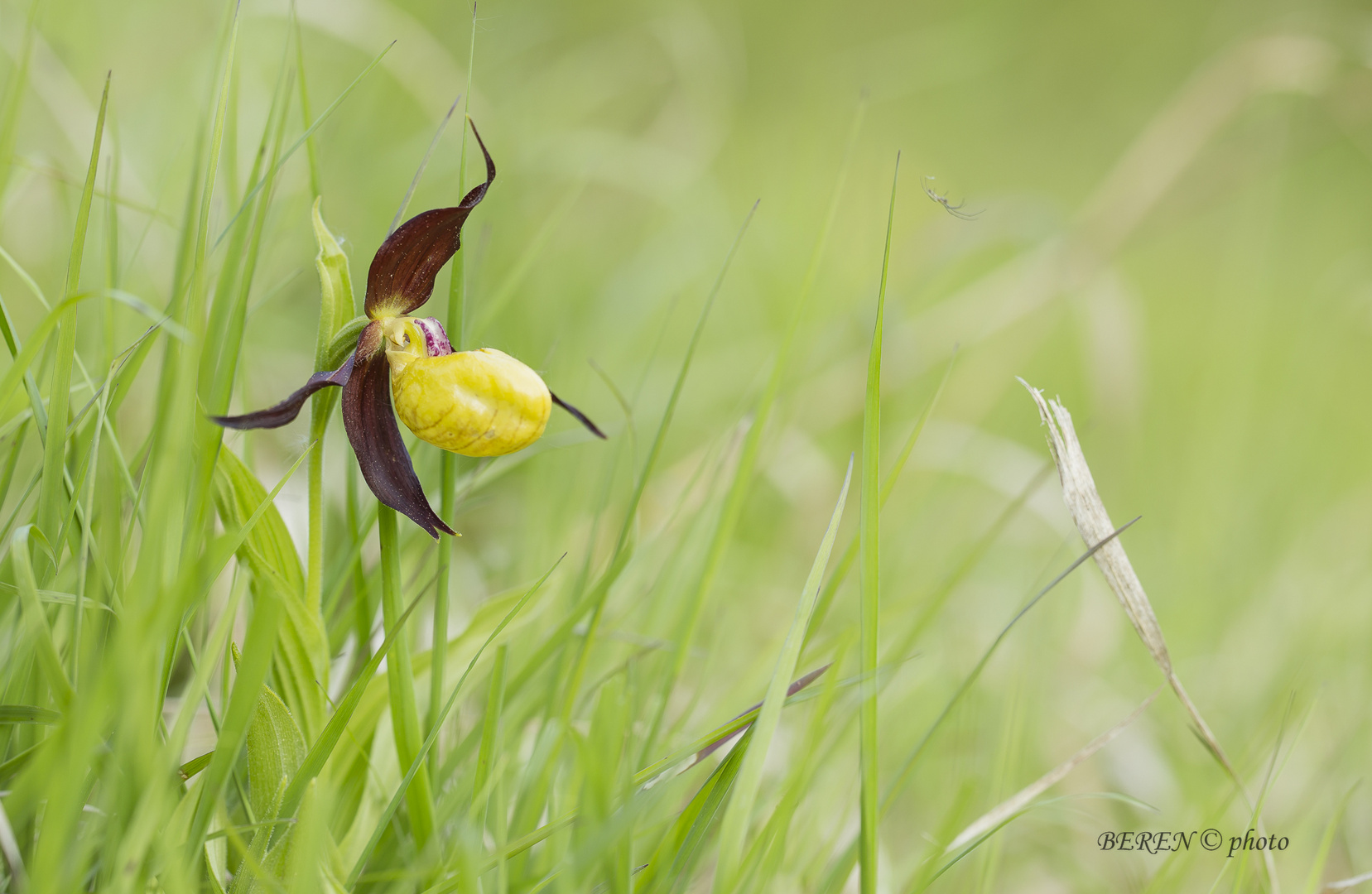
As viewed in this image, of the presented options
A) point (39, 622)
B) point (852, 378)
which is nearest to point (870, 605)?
point (39, 622)

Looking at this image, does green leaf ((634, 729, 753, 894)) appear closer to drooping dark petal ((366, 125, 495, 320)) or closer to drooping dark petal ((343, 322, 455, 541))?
drooping dark petal ((343, 322, 455, 541))

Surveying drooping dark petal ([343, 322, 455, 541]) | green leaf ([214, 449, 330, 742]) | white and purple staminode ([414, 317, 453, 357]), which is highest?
white and purple staminode ([414, 317, 453, 357])

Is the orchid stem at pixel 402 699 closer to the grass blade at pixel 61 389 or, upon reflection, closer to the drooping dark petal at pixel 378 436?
the drooping dark petal at pixel 378 436

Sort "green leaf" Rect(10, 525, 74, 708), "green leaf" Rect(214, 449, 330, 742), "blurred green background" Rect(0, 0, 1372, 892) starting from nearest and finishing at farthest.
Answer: "green leaf" Rect(10, 525, 74, 708) < "green leaf" Rect(214, 449, 330, 742) < "blurred green background" Rect(0, 0, 1372, 892)

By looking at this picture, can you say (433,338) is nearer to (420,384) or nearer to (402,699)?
(420,384)

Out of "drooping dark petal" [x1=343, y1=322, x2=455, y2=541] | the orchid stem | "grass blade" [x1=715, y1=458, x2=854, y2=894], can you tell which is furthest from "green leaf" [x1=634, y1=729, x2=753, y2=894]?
"drooping dark petal" [x1=343, y1=322, x2=455, y2=541]

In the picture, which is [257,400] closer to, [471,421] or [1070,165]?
[471,421]

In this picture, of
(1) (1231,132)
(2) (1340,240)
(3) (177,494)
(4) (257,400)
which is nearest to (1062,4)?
(2) (1340,240)
